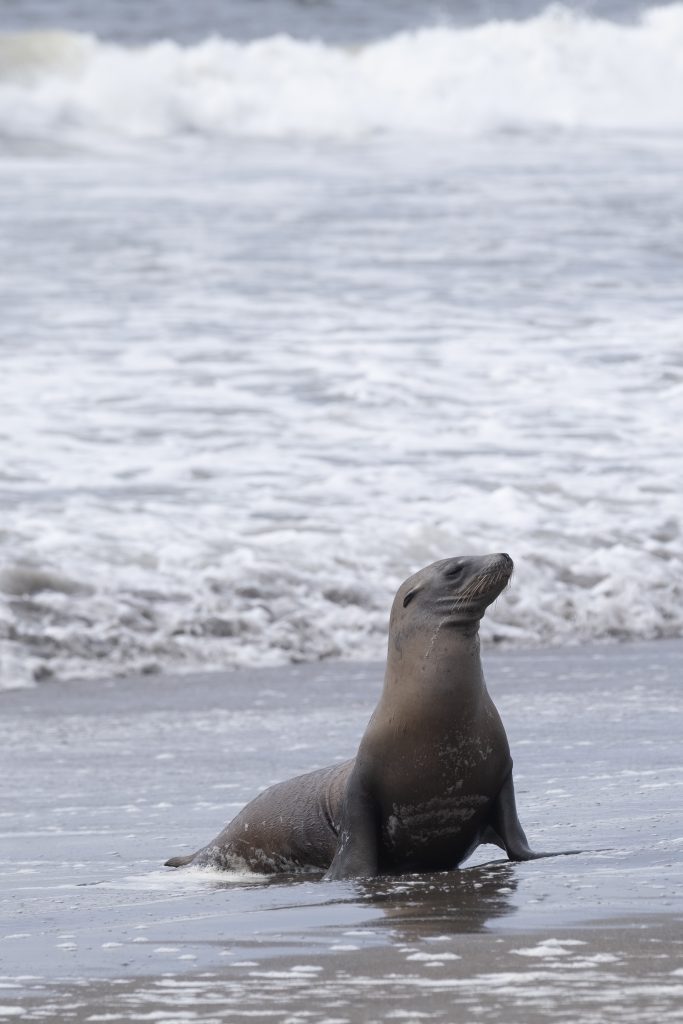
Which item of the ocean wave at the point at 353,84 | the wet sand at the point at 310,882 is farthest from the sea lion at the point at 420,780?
the ocean wave at the point at 353,84

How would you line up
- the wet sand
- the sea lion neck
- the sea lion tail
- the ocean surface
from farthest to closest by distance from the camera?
the ocean surface, the sea lion tail, the sea lion neck, the wet sand

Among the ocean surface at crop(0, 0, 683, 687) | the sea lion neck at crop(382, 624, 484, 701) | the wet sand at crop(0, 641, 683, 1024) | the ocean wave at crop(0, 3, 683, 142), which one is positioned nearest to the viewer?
the wet sand at crop(0, 641, 683, 1024)

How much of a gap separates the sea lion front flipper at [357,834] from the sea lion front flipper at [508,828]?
0.29 m

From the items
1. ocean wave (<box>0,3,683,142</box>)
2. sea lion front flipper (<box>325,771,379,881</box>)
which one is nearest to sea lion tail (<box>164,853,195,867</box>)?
sea lion front flipper (<box>325,771,379,881</box>)

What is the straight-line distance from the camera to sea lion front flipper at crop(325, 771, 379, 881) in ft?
14.3

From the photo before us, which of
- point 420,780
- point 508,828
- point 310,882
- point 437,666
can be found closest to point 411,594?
point 437,666

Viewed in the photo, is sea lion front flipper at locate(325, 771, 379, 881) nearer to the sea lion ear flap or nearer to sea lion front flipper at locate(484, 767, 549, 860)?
sea lion front flipper at locate(484, 767, 549, 860)

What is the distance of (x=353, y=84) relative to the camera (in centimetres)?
2544

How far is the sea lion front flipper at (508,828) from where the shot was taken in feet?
14.4

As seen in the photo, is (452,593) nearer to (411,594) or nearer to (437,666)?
(411,594)

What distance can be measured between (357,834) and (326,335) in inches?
387

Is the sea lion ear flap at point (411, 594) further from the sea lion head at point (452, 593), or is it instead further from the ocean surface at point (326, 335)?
the ocean surface at point (326, 335)

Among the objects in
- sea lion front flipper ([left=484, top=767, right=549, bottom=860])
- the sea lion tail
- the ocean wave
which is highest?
the ocean wave

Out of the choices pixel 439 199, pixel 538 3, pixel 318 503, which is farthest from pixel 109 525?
pixel 538 3
